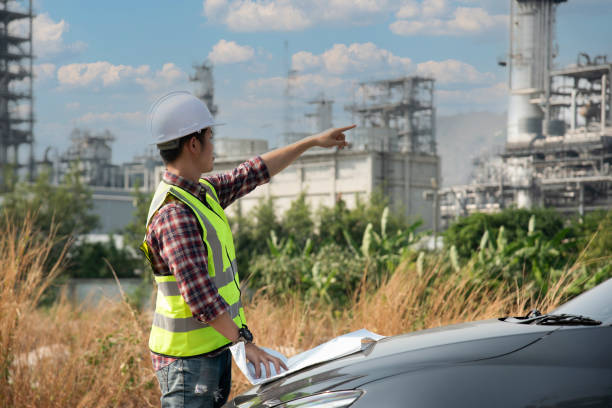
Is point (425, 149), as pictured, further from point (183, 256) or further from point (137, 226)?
point (183, 256)

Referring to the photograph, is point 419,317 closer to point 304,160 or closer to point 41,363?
Answer: point 41,363

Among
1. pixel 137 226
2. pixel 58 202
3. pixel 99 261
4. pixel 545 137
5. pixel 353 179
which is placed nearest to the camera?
pixel 58 202

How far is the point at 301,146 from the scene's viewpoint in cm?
304

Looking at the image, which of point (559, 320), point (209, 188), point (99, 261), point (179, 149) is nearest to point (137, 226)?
point (99, 261)

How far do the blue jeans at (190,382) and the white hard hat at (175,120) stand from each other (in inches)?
30.2

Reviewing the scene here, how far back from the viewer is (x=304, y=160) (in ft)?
169

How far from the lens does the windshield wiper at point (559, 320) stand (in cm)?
214

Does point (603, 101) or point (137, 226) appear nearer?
point (137, 226)

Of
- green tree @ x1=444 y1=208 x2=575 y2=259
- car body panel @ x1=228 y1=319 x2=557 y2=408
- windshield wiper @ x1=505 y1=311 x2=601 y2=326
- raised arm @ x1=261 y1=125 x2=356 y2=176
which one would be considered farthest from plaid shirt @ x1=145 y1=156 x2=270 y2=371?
green tree @ x1=444 y1=208 x2=575 y2=259

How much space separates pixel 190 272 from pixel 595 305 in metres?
1.38

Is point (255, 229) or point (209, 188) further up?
point (209, 188)

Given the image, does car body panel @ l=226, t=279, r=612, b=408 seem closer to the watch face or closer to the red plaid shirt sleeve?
the watch face

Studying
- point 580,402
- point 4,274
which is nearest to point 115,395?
point 4,274

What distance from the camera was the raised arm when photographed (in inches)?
119
